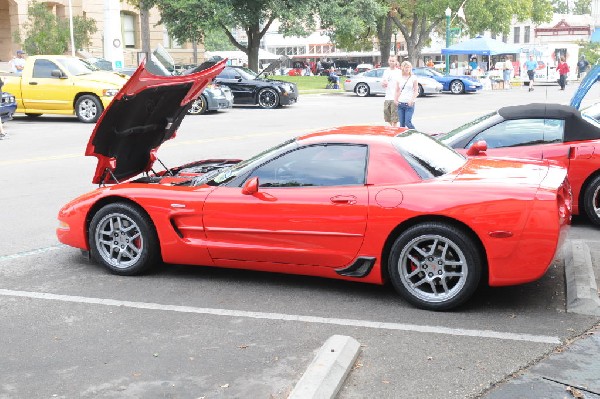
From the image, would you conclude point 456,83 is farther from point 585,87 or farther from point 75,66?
point 585,87

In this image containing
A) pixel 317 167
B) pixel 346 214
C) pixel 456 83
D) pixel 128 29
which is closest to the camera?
pixel 346 214

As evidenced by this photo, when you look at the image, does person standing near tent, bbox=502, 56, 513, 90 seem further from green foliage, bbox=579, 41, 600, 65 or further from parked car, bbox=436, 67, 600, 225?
parked car, bbox=436, 67, 600, 225

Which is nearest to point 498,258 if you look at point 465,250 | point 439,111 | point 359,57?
point 465,250

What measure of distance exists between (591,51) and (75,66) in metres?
51.6

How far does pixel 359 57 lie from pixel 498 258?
108 m

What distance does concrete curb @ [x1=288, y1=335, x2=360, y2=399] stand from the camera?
3875 millimetres

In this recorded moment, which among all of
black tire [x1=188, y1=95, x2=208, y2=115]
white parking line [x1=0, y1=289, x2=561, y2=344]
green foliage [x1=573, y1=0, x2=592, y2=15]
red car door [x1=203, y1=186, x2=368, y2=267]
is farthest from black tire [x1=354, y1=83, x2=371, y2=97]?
green foliage [x1=573, y1=0, x2=592, y2=15]

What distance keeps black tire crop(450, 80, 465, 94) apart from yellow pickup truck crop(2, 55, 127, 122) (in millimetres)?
19917

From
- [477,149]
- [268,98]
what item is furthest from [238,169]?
[268,98]

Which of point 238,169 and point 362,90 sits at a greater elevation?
point 362,90

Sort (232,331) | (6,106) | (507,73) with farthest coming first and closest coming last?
1. (507,73)
2. (6,106)
3. (232,331)

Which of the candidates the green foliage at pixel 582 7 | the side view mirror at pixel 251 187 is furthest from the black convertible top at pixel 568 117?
the green foliage at pixel 582 7

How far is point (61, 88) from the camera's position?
19.9 m

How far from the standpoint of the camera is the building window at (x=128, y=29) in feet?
176
